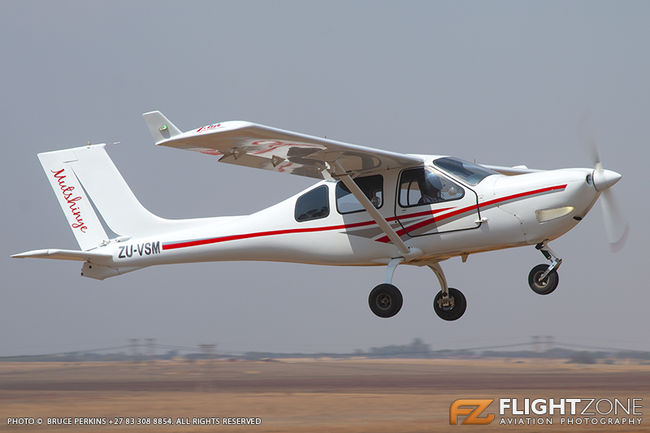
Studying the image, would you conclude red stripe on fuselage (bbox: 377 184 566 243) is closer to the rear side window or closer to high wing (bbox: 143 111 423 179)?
high wing (bbox: 143 111 423 179)

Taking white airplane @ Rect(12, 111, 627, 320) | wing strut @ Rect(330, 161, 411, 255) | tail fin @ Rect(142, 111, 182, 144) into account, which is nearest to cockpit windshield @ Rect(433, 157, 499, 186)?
white airplane @ Rect(12, 111, 627, 320)

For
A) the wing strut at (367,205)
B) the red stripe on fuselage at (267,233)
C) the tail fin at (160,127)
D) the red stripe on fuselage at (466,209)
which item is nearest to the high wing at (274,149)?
the tail fin at (160,127)

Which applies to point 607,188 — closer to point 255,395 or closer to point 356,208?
point 356,208

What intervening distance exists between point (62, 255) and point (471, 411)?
656 inches

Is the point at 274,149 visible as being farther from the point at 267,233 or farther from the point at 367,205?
the point at 267,233

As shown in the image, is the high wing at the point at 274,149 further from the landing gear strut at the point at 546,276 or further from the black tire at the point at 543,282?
the black tire at the point at 543,282

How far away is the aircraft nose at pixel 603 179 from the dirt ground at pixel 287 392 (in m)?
10.9

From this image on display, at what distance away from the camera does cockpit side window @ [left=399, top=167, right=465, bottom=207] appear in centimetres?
1297

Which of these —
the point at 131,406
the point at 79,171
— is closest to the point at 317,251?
the point at 79,171

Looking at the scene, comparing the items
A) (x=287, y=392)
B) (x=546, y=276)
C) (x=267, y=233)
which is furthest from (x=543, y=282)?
(x=287, y=392)

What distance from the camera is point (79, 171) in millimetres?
17031

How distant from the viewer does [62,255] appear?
15305mm

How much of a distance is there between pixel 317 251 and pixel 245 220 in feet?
5.48

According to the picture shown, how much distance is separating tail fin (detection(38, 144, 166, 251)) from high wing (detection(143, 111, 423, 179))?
4.41m
